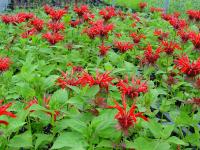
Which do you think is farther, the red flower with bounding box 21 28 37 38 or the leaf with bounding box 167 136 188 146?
the red flower with bounding box 21 28 37 38

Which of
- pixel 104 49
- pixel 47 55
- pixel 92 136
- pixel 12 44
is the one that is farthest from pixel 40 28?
pixel 92 136

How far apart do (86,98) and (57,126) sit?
0.57 ft

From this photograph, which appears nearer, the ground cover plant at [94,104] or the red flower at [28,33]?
the ground cover plant at [94,104]

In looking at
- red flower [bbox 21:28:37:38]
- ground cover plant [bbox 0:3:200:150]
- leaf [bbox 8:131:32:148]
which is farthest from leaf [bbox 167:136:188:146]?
red flower [bbox 21:28:37:38]

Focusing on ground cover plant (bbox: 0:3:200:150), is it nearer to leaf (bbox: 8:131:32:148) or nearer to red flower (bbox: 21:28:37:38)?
leaf (bbox: 8:131:32:148)

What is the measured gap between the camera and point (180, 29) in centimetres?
336

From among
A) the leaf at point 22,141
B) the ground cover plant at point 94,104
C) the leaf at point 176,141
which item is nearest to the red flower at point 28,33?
the ground cover plant at point 94,104

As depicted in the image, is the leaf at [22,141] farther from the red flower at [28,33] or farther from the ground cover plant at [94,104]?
the red flower at [28,33]

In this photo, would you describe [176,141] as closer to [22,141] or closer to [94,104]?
[94,104]

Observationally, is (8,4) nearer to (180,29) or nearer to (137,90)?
(180,29)

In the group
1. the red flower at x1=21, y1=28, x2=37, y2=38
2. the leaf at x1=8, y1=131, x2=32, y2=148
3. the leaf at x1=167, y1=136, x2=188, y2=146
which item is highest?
the leaf at x1=167, y1=136, x2=188, y2=146

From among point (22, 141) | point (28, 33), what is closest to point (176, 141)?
point (22, 141)

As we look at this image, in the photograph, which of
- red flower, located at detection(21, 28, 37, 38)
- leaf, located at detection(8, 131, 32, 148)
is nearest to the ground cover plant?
leaf, located at detection(8, 131, 32, 148)

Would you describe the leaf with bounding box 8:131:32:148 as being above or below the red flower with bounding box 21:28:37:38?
above
